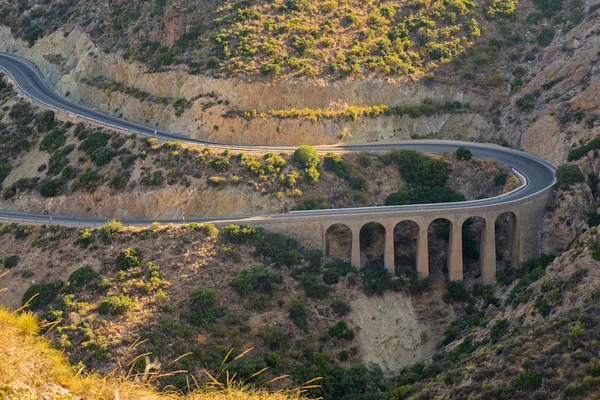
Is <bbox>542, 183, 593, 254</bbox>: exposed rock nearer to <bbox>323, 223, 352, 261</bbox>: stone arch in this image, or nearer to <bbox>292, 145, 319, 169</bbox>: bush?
<bbox>323, 223, 352, 261</bbox>: stone arch

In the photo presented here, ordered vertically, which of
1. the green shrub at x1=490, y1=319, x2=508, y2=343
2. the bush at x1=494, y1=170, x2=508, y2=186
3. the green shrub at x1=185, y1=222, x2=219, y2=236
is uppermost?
the bush at x1=494, y1=170, x2=508, y2=186

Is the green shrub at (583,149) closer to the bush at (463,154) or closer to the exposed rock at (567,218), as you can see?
the exposed rock at (567,218)

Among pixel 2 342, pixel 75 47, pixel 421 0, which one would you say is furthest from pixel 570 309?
pixel 75 47

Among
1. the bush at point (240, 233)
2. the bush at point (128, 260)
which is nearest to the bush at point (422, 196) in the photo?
the bush at point (240, 233)

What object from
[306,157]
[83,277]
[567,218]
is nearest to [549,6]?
[567,218]

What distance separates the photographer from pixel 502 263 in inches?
3310

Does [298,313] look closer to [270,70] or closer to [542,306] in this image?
[542,306]

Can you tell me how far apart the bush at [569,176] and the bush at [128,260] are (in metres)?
39.7

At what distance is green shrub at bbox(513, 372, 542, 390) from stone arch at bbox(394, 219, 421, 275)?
106 feet

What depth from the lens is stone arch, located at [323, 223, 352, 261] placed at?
82.1m

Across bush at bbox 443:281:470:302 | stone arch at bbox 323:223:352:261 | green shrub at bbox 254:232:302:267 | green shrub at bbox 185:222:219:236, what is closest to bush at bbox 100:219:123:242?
green shrub at bbox 185:222:219:236

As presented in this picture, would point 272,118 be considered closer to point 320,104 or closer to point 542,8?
point 320,104

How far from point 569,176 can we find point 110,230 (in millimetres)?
42746

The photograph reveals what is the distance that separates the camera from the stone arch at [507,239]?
8269 cm
